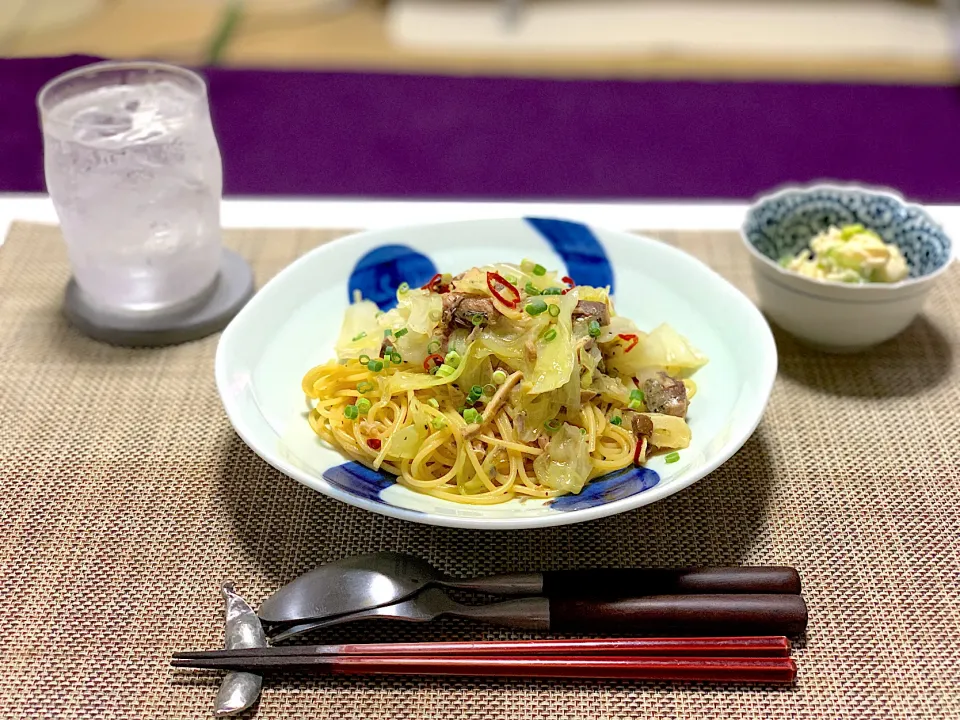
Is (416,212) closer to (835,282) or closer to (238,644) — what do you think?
(835,282)

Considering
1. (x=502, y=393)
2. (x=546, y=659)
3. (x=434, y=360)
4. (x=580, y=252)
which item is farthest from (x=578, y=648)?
(x=580, y=252)

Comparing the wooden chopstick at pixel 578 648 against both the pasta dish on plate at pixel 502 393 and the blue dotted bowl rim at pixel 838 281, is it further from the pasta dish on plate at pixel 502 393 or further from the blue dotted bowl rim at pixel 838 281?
the blue dotted bowl rim at pixel 838 281

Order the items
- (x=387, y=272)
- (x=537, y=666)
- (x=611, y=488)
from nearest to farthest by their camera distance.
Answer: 1. (x=537, y=666)
2. (x=611, y=488)
3. (x=387, y=272)

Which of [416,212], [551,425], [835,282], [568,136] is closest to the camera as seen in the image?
[551,425]

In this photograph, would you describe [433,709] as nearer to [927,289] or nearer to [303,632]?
[303,632]

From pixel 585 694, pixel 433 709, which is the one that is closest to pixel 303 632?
pixel 433 709

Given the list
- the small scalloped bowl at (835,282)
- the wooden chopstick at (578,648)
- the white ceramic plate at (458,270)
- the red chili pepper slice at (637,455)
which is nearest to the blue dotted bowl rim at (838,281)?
the small scalloped bowl at (835,282)
